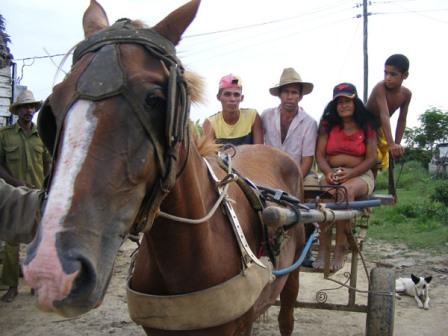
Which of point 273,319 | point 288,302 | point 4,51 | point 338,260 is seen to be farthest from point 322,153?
point 4,51

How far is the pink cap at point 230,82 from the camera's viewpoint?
466 cm

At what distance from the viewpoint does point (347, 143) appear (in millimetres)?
4707

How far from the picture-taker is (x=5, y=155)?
5.88 m

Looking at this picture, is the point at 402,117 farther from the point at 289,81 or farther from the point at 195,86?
the point at 195,86

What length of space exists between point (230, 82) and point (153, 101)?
3.10m

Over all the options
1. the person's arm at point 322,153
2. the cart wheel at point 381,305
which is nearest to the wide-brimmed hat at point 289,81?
the person's arm at point 322,153

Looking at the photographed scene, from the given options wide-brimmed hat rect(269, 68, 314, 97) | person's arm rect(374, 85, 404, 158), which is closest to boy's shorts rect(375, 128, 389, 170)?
person's arm rect(374, 85, 404, 158)

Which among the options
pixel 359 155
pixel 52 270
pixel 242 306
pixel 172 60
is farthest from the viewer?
pixel 359 155

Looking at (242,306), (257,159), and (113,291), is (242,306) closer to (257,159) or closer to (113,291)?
A: (257,159)

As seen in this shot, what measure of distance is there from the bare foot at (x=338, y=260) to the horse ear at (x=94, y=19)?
300 centimetres

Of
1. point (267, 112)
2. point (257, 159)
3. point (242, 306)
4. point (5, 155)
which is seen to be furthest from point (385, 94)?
point (5, 155)

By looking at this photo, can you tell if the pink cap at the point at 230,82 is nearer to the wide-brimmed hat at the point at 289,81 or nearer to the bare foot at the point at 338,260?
the wide-brimmed hat at the point at 289,81

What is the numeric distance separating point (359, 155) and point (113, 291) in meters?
3.33

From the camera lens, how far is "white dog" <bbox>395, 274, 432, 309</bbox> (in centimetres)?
550
